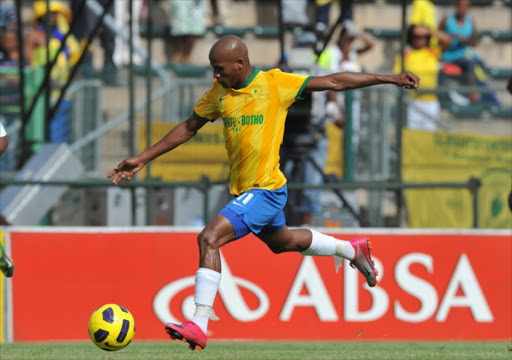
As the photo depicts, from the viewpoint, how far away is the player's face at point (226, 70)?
741 cm

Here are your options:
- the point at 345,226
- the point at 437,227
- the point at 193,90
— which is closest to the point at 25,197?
the point at 193,90

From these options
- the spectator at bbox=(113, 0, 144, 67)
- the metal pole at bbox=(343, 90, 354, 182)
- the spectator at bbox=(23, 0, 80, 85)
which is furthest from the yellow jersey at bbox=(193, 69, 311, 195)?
the spectator at bbox=(23, 0, 80, 85)

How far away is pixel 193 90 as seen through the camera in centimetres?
1270

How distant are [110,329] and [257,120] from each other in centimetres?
192

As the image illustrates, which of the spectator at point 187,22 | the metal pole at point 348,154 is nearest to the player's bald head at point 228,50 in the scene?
the metal pole at point 348,154

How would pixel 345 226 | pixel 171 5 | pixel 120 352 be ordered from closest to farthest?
pixel 120 352
pixel 345 226
pixel 171 5

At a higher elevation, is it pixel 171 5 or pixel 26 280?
pixel 171 5

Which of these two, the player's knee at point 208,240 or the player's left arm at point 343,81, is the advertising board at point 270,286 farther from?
the player's knee at point 208,240

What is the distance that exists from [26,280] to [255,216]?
4816 mm

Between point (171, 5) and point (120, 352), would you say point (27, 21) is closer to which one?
point (171, 5)

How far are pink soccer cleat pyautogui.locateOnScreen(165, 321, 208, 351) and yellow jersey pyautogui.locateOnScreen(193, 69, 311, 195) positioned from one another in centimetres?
131

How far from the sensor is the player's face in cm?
741

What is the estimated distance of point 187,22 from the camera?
625 inches

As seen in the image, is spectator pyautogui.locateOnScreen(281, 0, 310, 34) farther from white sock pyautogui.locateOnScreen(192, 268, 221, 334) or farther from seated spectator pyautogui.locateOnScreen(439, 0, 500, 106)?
white sock pyautogui.locateOnScreen(192, 268, 221, 334)
